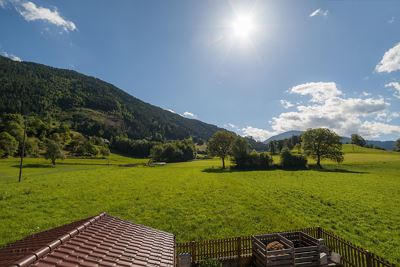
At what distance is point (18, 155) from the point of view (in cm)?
11544

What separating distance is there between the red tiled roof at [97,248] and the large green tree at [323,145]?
89.3 meters

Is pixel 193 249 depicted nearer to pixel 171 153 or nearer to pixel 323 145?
pixel 323 145

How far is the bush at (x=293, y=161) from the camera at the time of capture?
8588 cm

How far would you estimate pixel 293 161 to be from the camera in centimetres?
8625

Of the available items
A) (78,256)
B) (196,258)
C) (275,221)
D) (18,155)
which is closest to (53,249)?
(78,256)

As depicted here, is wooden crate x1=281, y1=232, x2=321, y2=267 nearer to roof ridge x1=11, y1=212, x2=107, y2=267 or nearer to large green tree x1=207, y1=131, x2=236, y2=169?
roof ridge x1=11, y1=212, x2=107, y2=267

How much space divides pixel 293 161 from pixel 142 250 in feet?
269

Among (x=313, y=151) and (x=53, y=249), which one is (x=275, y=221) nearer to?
(x=53, y=249)

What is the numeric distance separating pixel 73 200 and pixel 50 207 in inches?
134

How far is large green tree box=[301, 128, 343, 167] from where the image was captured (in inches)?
3632

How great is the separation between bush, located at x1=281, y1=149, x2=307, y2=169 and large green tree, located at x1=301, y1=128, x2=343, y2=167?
28.6 ft

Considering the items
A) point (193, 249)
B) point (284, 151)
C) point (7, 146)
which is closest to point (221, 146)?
point (284, 151)

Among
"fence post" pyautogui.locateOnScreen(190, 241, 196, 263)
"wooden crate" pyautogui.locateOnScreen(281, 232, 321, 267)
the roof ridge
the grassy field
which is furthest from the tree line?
the roof ridge

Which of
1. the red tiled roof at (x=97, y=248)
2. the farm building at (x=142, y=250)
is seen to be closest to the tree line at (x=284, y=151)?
the farm building at (x=142, y=250)
